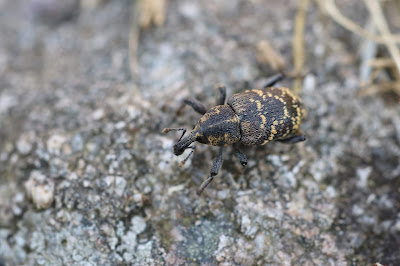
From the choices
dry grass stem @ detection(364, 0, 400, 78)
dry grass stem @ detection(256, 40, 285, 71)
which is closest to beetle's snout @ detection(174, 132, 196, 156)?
dry grass stem @ detection(256, 40, 285, 71)

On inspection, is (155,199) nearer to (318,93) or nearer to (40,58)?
(318,93)

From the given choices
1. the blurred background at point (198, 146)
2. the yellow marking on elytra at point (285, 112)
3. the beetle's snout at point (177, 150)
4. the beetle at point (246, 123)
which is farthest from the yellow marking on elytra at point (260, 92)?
the beetle's snout at point (177, 150)

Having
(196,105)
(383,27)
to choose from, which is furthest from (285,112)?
(383,27)

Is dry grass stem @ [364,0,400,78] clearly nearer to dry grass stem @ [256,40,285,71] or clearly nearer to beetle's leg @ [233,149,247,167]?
dry grass stem @ [256,40,285,71]

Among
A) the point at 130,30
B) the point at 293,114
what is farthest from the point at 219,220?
the point at 130,30

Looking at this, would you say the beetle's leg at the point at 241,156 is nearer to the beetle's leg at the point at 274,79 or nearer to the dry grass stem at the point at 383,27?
the beetle's leg at the point at 274,79

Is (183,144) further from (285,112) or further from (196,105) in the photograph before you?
(285,112)
